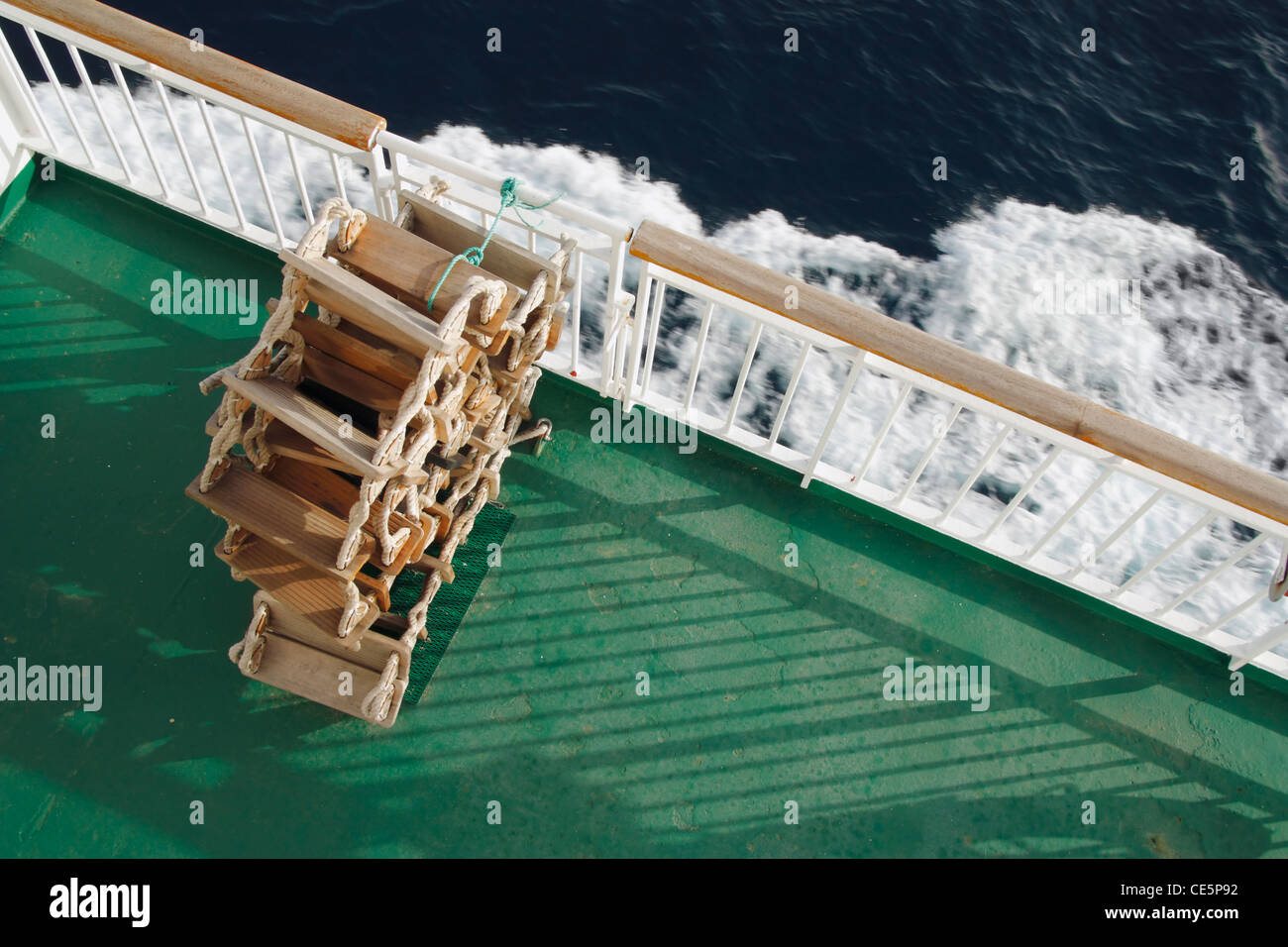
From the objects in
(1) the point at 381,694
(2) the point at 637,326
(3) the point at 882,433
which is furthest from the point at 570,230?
(1) the point at 381,694

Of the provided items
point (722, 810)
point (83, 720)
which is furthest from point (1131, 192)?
point (83, 720)

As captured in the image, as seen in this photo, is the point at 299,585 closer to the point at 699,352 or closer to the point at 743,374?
the point at 699,352

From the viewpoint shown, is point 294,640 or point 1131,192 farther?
point 1131,192

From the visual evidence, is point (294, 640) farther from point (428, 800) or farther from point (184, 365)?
point (184, 365)

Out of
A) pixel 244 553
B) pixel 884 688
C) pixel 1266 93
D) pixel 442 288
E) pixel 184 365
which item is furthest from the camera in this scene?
pixel 1266 93

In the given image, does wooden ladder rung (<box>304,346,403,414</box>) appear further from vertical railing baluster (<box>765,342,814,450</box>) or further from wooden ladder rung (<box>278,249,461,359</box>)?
vertical railing baluster (<box>765,342,814,450</box>)
